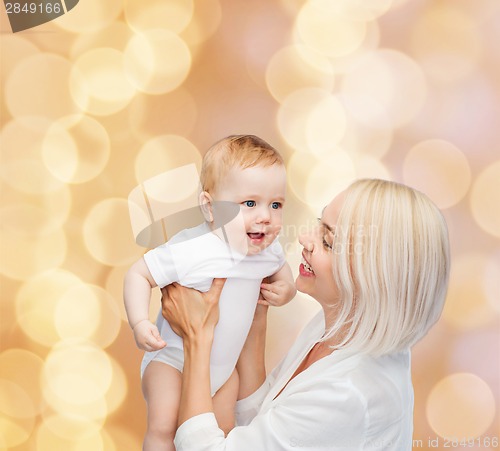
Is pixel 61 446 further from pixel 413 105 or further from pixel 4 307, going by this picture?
pixel 413 105

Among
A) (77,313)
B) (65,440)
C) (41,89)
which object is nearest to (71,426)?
(65,440)

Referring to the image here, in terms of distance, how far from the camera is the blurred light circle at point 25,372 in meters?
2.00

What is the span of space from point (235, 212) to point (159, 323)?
1.21 ft

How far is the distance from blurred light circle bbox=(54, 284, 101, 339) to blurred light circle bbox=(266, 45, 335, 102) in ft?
2.86

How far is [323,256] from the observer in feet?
4.49

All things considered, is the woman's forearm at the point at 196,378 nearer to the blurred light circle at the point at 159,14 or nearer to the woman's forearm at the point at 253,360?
the woman's forearm at the point at 253,360

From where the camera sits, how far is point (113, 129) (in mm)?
1962

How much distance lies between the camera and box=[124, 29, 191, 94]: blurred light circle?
197cm

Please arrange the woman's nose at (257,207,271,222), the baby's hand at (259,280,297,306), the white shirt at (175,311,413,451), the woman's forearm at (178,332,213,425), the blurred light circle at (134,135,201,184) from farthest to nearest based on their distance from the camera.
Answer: the blurred light circle at (134,135,201,184) → the baby's hand at (259,280,297,306) → the woman's nose at (257,207,271,222) → the woman's forearm at (178,332,213,425) → the white shirt at (175,311,413,451)

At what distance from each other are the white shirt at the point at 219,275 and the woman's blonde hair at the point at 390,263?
0.85 feet

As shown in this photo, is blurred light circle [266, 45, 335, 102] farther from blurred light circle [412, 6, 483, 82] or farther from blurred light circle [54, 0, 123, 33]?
blurred light circle [54, 0, 123, 33]

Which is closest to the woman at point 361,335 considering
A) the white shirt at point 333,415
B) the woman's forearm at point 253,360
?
the white shirt at point 333,415

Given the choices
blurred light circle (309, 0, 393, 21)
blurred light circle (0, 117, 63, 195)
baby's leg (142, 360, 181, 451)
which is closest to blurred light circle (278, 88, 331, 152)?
blurred light circle (309, 0, 393, 21)

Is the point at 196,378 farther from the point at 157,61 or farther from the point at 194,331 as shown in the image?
the point at 157,61
